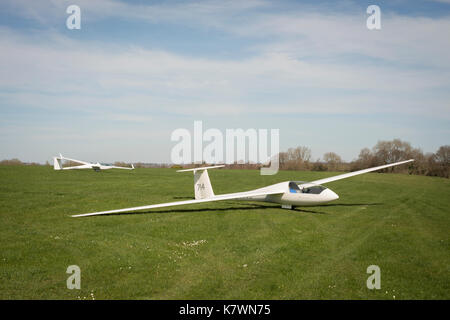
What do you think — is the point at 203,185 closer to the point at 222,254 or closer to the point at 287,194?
the point at 287,194

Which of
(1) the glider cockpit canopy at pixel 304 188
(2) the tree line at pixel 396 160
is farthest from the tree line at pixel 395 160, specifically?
(1) the glider cockpit canopy at pixel 304 188

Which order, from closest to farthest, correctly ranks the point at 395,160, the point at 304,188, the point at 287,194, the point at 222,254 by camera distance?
the point at 222,254 < the point at 304,188 < the point at 287,194 < the point at 395,160

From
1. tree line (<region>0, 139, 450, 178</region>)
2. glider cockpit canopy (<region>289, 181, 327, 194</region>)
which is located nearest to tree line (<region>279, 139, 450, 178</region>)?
tree line (<region>0, 139, 450, 178</region>)

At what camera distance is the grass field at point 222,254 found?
7927 millimetres

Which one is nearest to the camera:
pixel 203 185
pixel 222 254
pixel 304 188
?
pixel 222 254

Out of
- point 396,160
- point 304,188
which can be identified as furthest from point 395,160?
point 304,188

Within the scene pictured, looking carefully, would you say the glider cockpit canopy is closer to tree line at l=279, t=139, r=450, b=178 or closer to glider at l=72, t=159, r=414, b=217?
glider at l=72, t=159, r=414, b=217

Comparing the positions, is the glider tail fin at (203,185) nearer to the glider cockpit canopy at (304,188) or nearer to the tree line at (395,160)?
the glider cockpit canopy at (304,188)

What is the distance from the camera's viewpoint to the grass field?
793 centimetres

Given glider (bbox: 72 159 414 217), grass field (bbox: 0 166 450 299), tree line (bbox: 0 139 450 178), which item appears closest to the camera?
grass field (bbox: 0 166 450 299)

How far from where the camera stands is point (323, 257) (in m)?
10.5

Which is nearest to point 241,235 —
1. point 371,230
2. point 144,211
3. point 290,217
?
point 290,217

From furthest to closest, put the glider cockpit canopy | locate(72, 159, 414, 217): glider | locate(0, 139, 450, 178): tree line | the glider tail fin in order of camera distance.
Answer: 1. locate(0, 139, 450, 178): tree line
2. the glider tail fin
3. the glider cockpit canopy
4. locate(72, 159, 414, 217): glider

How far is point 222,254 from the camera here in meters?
10.7
